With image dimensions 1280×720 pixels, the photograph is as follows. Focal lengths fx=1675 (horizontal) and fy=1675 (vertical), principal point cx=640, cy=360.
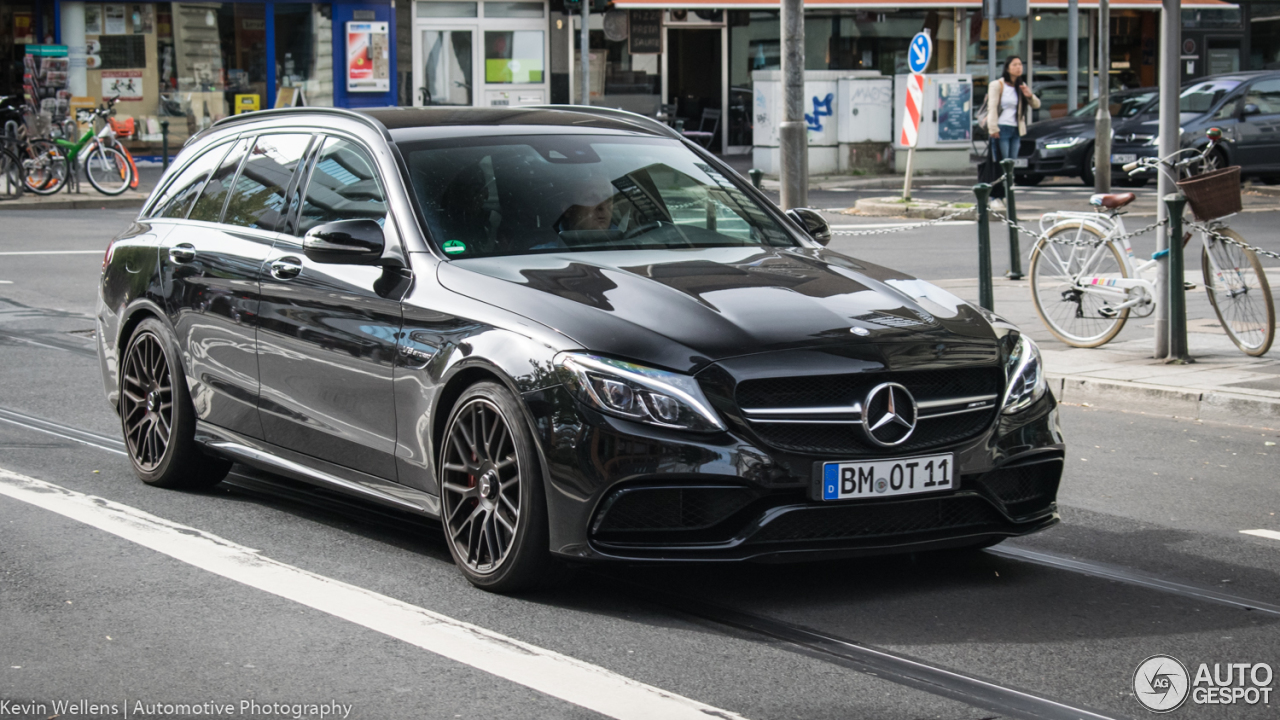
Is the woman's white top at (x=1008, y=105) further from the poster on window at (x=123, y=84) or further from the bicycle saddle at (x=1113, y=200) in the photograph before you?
the poster on window at (x=123, y=84)

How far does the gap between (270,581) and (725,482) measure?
1.63 m

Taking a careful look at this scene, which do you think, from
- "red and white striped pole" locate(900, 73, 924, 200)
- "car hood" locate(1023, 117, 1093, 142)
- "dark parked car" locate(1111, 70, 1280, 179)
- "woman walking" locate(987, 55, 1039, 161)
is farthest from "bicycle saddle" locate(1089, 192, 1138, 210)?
"car hood" locate(1023, 117, 1093, 142)

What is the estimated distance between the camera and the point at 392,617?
499cm

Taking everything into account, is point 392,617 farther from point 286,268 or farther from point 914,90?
point 914,90

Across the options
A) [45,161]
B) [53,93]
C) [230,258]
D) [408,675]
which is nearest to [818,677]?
[408,675]

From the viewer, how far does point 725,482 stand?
4.81m

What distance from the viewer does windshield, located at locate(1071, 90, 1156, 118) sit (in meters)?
27.5

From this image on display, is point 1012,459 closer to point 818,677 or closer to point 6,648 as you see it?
point 818,677

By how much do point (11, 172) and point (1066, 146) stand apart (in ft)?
52.9

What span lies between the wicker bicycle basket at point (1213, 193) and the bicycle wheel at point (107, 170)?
1858 centimetres

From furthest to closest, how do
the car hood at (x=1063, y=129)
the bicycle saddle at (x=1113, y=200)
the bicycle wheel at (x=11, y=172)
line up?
the car hood at (x=1063, y=129) < the bicycle wheel at (x=11, y=172) < the bicycle saddle at (x=1113, y=200)

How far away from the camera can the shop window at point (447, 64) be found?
3519cm

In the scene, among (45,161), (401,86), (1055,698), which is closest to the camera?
(1055,698)

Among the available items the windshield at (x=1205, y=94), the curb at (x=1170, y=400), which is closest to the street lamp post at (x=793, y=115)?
the curb at (x=1170, y=400)
